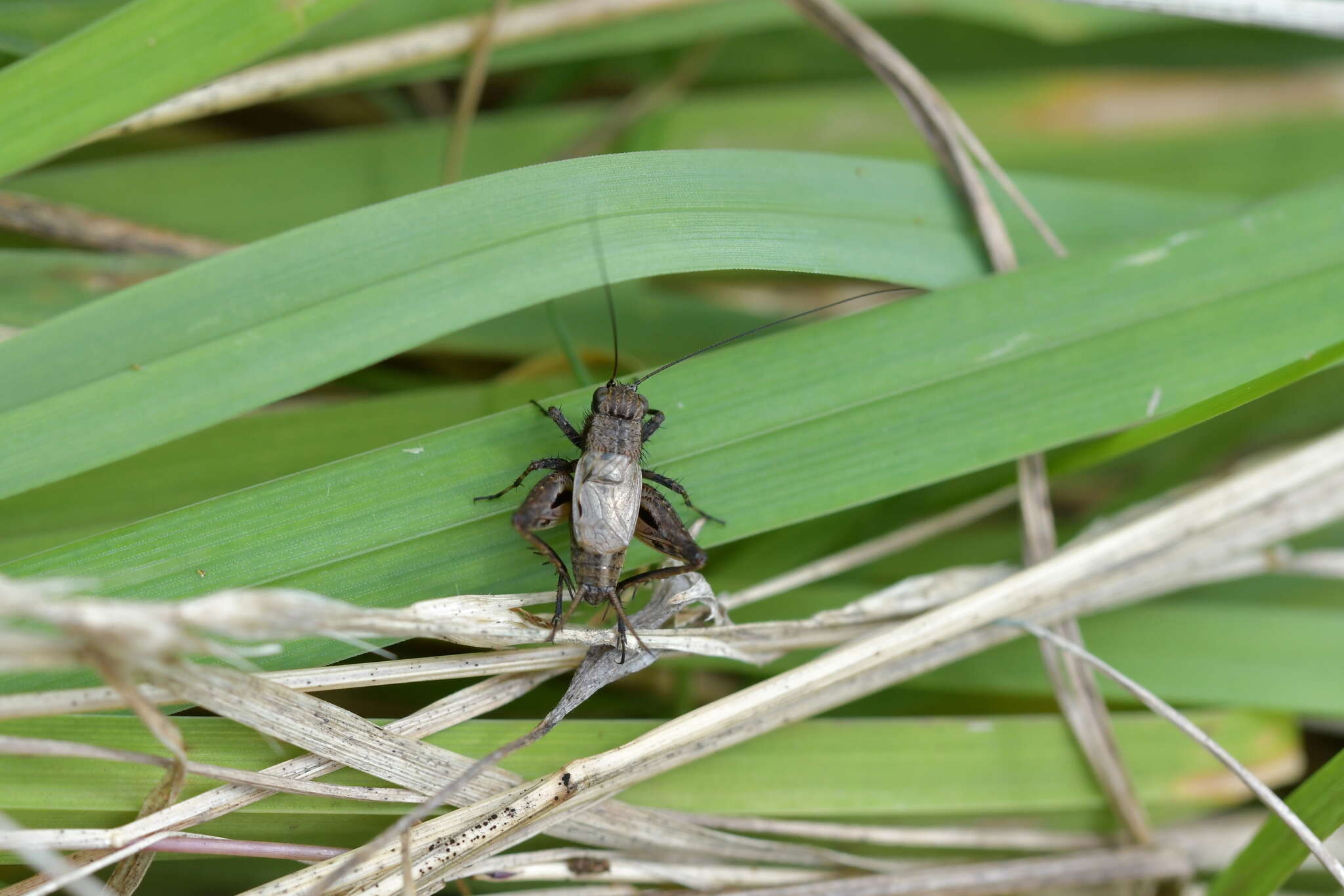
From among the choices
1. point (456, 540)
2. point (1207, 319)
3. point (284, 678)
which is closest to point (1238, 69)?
point (1207, 319)

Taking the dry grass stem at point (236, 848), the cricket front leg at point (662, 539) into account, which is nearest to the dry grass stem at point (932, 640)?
the dry grass stem at point (236, 848)

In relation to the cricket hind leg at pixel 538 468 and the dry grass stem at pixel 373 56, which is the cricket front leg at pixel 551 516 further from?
the dry grass stem at pixel 373 56

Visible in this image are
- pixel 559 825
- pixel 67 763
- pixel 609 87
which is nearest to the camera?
pixel 67 763

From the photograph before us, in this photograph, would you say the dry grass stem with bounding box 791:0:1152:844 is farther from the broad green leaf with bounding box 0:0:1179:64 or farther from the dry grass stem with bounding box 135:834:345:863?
the dry grass stem with bounding box 135:834:345:863

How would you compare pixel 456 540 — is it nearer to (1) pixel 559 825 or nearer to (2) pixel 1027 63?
(1) pixel 559 825

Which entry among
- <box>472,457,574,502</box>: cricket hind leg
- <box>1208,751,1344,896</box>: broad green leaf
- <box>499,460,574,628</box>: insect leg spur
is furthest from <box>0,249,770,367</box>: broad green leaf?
<box>1208,751,1344,896</box>: broad green leaf

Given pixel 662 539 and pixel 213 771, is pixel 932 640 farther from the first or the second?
pixel 213 771

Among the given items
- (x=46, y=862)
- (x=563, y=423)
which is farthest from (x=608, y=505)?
(x=46, y=862)
